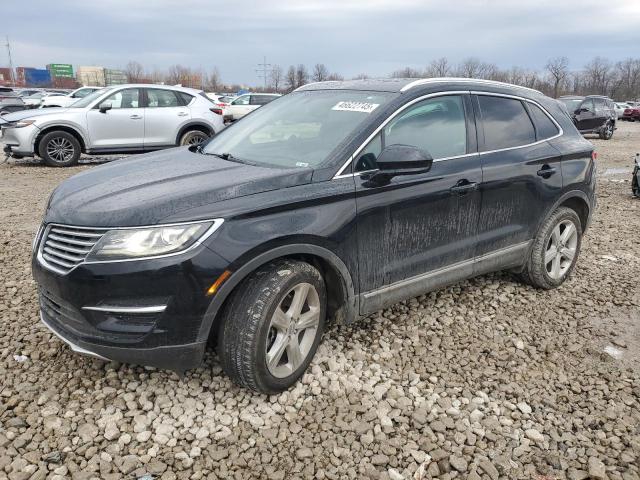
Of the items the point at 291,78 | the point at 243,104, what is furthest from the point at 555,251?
the point at 291,78

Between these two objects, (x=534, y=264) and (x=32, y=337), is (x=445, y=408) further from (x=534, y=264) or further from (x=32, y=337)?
(x=32, y=337)

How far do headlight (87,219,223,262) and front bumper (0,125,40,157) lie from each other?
9079mm

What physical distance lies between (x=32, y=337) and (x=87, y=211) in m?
1.35

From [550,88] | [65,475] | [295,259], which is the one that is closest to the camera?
[65,475]

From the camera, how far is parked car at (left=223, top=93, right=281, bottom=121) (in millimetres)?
20250

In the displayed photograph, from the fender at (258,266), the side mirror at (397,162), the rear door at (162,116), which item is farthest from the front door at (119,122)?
the fender at (258,266)

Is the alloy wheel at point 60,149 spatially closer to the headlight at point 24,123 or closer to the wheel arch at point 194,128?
the headlight at point 24,123

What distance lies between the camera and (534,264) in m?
4.25

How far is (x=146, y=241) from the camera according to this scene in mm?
2420

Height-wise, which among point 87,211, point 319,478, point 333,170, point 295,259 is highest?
point 333,170

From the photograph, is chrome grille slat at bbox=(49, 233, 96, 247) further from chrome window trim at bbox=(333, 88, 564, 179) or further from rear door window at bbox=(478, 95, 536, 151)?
rear door window at bbox=(478, 95, 536, 151)

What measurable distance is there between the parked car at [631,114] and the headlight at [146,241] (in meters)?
43.2

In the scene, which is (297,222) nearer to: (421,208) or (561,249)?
(421,208)

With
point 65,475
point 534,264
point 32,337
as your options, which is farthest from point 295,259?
point 534,264
